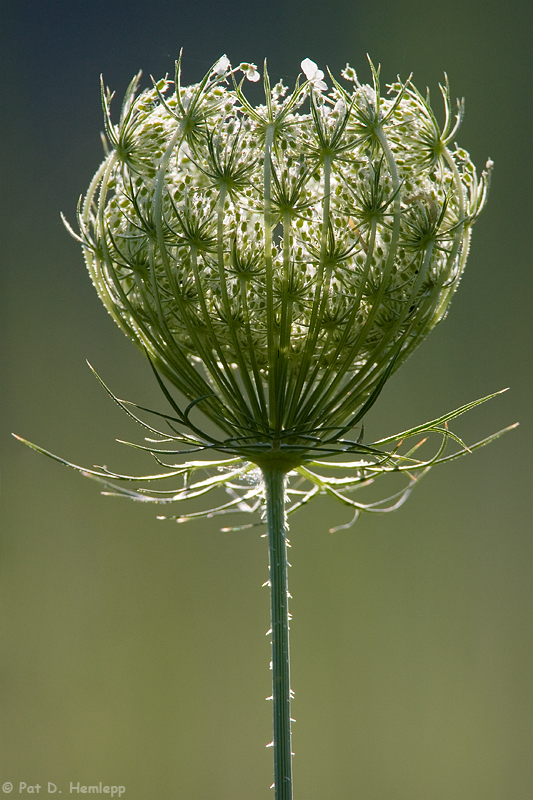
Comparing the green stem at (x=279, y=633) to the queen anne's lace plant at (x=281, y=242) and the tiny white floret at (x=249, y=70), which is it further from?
the tiny white floret at (x=249, y=70)

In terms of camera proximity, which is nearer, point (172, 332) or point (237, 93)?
point (237, 93)

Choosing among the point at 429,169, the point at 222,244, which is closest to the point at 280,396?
the point at 222,244

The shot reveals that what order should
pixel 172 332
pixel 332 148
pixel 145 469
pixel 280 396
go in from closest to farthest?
pixel 332 148 → pixel 280 396 → pixel 172 332 → pixel 145 469

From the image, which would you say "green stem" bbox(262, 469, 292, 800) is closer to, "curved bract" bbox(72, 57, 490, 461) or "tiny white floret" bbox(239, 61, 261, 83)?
"curved bract" bbox(72, 57, 490, 461)

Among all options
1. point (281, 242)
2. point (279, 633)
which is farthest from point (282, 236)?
point (279, 633)

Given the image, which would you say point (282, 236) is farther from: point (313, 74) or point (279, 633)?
point (279, 633)

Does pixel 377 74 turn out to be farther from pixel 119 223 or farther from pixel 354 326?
pixel 119 223
